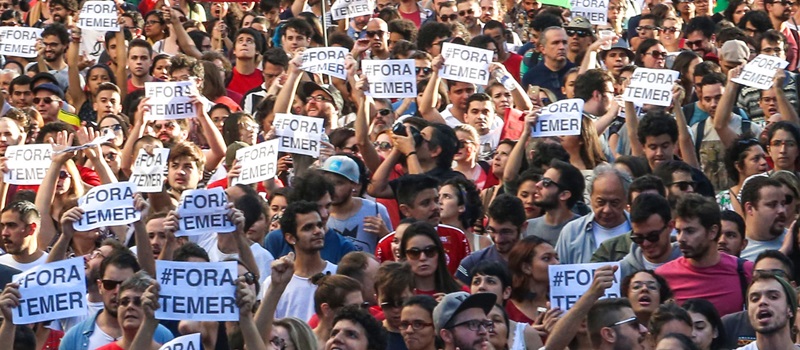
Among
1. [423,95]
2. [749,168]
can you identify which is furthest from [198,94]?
[749,168]

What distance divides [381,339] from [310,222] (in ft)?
5.91

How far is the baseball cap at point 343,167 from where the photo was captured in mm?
12273

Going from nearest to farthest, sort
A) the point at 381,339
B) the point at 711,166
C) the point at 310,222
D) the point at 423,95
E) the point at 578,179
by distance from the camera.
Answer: the point at 381,339
the point at 310,222
the point at 578,179
the point at 711,166
the point at 423,95

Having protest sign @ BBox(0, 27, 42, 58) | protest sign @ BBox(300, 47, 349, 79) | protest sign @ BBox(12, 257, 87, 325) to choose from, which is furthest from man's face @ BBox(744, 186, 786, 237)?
protest sign @ BBox(0, 27, 42, 58)

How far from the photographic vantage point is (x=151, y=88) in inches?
561

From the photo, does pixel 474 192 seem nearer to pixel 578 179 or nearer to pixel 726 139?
pixel 578 179

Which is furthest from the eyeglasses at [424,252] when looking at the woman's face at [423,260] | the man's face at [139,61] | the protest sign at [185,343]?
the man's face at [139,61]

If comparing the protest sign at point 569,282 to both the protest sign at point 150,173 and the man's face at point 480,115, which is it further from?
the man's face at point 480,115

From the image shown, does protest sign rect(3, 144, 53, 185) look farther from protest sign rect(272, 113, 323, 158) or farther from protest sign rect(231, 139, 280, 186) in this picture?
protest sign rect(272, 113, 323, 158)

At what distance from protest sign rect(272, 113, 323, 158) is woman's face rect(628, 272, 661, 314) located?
350 cm

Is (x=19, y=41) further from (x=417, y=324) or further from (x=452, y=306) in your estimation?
(x=452, y=306)

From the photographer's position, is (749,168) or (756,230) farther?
(749,168)

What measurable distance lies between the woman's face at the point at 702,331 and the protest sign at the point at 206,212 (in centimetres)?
247

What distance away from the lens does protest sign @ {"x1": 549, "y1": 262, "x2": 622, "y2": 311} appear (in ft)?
32.8
